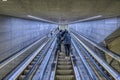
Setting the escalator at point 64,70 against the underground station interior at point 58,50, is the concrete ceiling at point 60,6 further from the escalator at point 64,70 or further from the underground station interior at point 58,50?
the escalator at point 64,70

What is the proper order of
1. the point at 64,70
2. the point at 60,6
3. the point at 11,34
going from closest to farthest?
the point at 60,6, the point at 64,70, the point at 11,34

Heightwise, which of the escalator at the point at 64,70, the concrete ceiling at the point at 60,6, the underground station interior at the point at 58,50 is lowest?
the escalator at the point at 64,70

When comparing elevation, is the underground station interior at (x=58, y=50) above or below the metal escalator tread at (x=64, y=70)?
above

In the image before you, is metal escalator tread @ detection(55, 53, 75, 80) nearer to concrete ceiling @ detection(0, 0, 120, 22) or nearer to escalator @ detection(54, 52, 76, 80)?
escalator @ detection(54, 52, 76, 80)

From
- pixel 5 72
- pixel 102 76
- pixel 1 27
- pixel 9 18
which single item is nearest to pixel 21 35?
pixel 9 18

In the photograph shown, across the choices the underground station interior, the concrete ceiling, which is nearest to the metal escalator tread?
the underground station interior

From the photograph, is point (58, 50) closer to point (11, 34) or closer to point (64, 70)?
point (11, 34)

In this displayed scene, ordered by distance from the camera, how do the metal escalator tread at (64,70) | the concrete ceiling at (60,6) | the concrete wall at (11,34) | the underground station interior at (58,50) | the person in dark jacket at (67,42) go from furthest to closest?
the person in dark jacket at (67,42) → the concrete wall at (11,34) → the metal escalator tread at (64,70) → the underground station interior at (58,50) → the concrete ceiling at (60,6)

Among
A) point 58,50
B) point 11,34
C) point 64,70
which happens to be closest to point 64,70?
point 64,70

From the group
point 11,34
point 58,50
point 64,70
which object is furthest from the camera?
point 58,50

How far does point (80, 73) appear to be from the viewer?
7.76 meters

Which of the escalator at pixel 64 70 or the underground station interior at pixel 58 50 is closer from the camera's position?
the underground station interior at pixel 58 50

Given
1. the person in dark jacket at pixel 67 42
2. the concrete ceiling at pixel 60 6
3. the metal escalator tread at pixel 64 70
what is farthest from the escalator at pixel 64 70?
the concrete ceiling at pixel 60 6

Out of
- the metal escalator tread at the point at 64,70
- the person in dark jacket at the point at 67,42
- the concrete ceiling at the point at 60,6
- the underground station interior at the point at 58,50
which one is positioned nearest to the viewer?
the concrete ceiling at the point at 60,6
